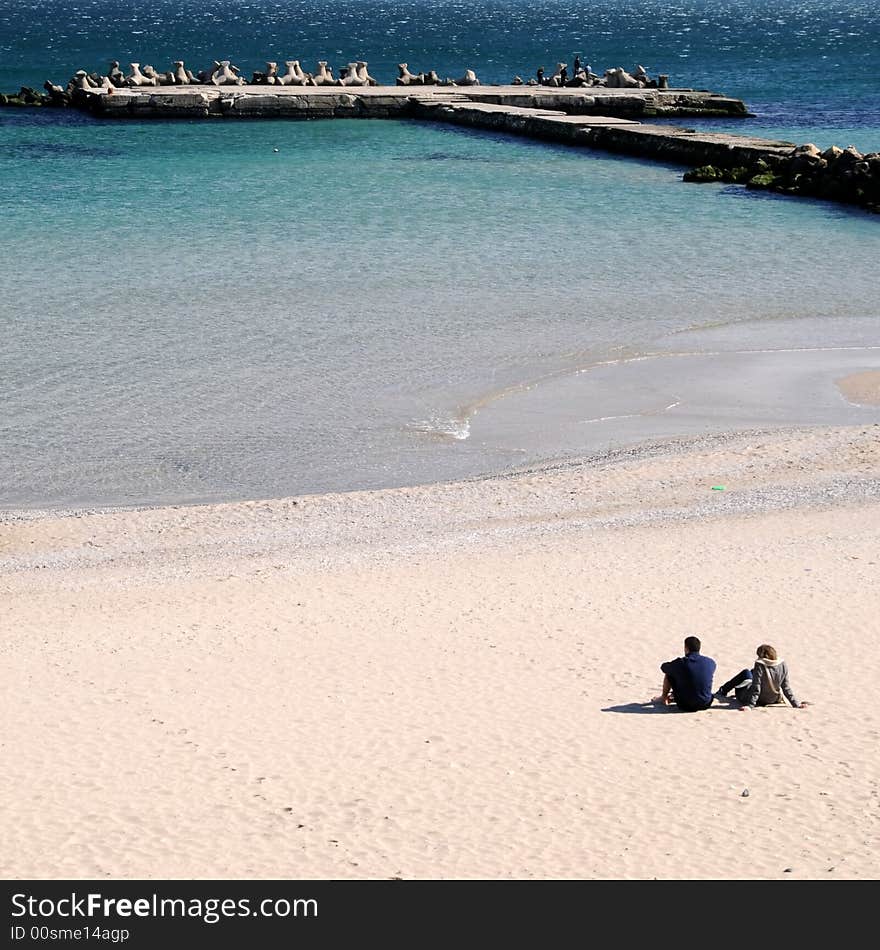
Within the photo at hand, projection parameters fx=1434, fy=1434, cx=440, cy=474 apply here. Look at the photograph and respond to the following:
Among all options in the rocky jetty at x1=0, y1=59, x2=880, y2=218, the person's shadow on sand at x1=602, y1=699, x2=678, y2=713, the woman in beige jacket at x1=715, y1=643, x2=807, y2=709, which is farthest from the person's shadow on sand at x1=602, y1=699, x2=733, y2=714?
the rocky jetty at x1=0, y1=59, x2=880, y2=218

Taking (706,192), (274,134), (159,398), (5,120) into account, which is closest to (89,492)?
(159,398)

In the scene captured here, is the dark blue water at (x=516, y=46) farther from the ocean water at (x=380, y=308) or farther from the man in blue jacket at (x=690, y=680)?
the man in blue jacket at (x=690, y=680)

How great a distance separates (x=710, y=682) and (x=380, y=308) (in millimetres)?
14908

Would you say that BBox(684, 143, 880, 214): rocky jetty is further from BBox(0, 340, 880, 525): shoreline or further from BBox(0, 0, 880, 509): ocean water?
BBox(0, 340, 880, 525): shoreline

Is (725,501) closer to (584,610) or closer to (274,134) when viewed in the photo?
(584,610)

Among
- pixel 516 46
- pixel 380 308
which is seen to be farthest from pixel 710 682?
pixel 516 46

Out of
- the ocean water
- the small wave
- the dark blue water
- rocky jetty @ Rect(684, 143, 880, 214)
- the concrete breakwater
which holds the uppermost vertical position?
the dark blue water

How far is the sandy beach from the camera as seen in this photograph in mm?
8297

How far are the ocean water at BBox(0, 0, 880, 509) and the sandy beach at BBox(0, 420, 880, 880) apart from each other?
174 cm

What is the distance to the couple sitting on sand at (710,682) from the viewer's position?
1013cm

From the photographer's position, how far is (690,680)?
10117 mm

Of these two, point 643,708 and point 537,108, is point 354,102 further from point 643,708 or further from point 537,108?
point 643,708

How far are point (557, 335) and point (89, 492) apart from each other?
906 centimetres

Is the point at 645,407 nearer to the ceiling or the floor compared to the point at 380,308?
nearer to the floor
